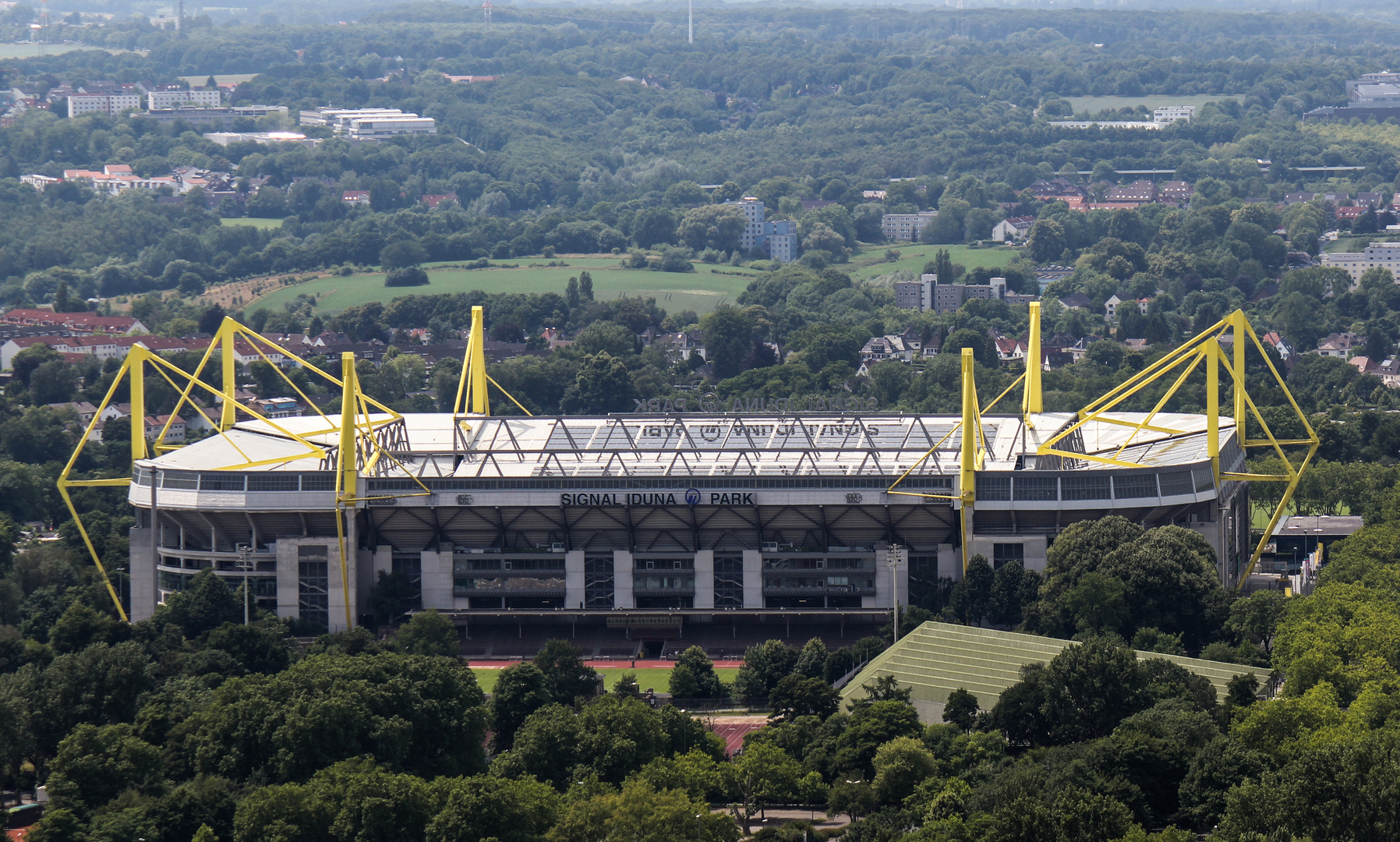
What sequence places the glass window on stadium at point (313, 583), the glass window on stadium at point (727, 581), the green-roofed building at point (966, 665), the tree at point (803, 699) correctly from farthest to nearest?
the glass window on stadium at point (727, 581), the glass window on stadium at point (313, 583), the green-roofed building at point (966, 665), the tree at point (803, 699)

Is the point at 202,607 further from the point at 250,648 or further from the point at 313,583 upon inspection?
the point at 250,648

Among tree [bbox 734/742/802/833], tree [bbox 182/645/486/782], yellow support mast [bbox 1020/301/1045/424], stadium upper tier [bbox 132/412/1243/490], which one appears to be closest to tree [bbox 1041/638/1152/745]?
tree [bbox 734/742/802/833]

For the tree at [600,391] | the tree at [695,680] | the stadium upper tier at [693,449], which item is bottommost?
the tree at [600,391]

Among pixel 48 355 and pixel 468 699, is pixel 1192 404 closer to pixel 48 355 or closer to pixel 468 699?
pixel 48 355

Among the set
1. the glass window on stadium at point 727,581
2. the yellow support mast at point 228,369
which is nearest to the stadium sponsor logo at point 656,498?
the glass window on stadium at point 727,581

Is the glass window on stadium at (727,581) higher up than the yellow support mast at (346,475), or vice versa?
the yellow support mast at (346,475)

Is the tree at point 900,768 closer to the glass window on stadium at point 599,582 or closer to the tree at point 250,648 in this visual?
the tree at point 250,648
